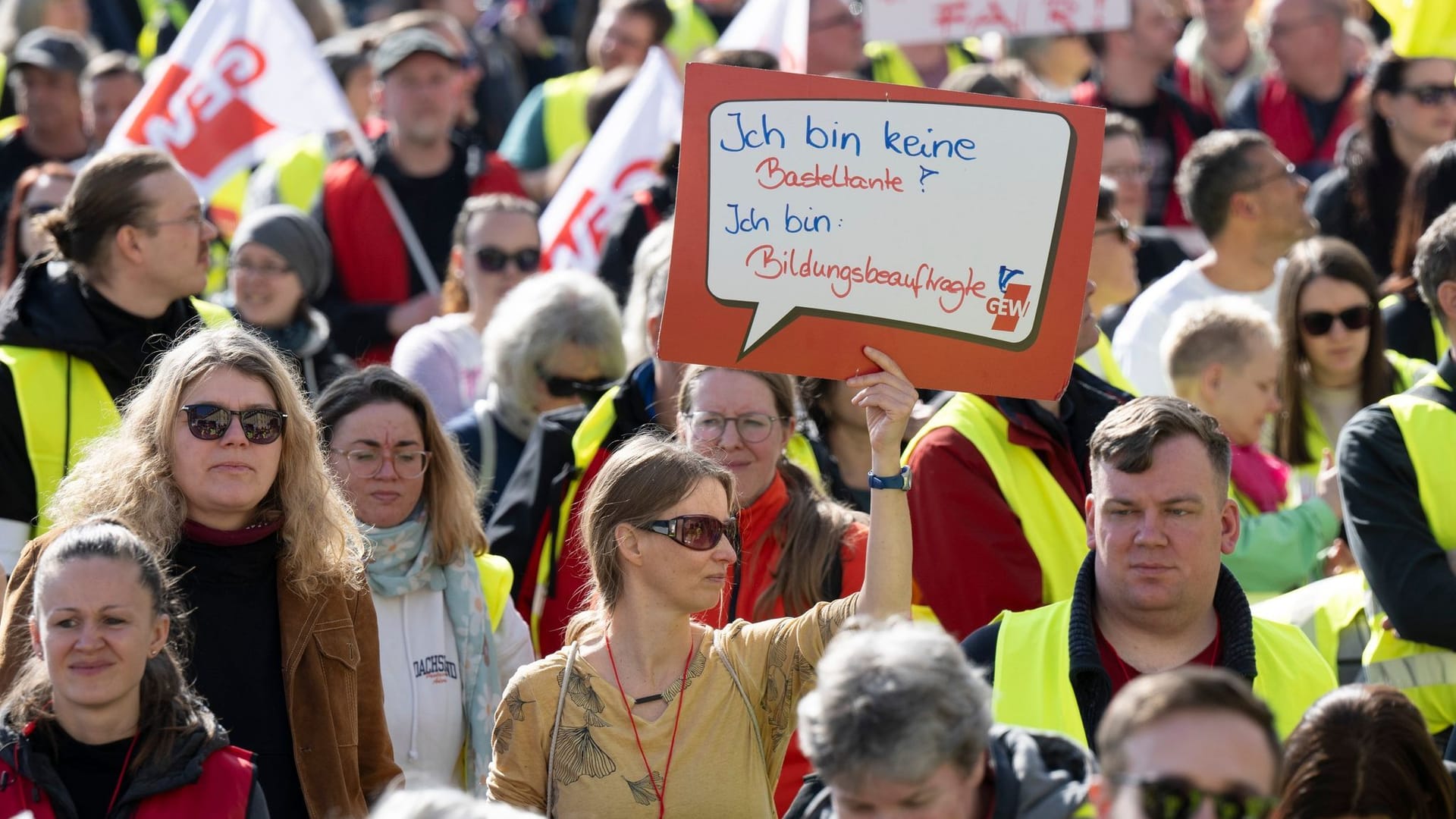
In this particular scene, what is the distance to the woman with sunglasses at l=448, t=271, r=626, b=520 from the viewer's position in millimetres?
6344

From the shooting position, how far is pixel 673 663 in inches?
167

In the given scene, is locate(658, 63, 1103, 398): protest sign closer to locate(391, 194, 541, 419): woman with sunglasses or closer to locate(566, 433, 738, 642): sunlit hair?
locate(566, 433, 738, 642): sunlit hair

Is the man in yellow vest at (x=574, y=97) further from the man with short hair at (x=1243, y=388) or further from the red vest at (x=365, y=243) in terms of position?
the man with short hair at (x=1243, y=388)

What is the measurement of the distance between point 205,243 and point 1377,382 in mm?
3677

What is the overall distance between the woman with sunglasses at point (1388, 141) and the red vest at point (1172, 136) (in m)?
1.32

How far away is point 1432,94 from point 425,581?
4976 millimetres

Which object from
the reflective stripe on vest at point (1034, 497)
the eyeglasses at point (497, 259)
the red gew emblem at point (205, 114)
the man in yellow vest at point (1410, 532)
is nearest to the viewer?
the man in yellow vest at point (1410, 532)

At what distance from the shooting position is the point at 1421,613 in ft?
15.6

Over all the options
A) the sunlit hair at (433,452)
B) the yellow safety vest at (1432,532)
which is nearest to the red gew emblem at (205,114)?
the sunlit hair at (433,452)

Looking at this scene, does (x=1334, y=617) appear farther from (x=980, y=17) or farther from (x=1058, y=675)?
(x=980, y=17)

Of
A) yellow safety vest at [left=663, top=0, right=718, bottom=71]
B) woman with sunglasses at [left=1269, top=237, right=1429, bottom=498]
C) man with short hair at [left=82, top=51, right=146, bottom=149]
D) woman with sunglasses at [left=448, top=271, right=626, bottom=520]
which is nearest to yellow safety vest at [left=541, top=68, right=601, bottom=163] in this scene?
yellow safety vest at [left=663, top=0, right=718, bottom=71]

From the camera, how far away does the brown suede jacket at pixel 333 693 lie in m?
4.29

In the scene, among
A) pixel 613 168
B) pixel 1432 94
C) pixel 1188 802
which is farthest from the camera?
pixel 613 168

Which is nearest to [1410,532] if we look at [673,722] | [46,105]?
[673,722]
